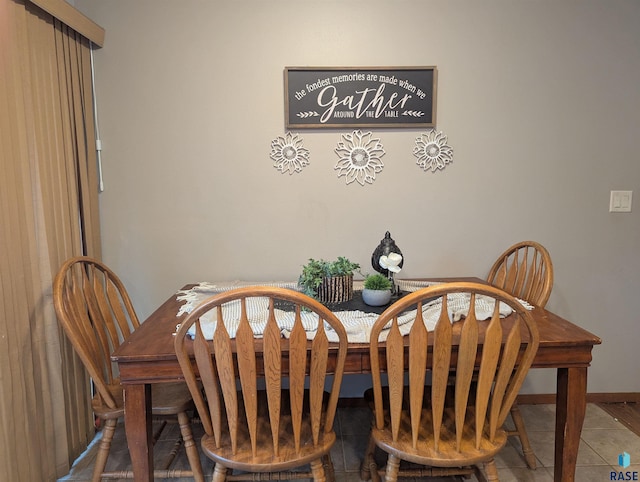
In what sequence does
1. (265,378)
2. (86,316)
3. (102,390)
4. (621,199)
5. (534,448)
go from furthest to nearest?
(621,199)
(534,448)
(86,316)
(102,390)
(265,378)

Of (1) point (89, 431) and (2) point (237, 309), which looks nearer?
(2) point (237, 309)

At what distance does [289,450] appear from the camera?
1184mm

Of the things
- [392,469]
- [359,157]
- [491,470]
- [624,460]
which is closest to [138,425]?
[392,469]

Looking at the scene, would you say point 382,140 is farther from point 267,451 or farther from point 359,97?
point 267,451

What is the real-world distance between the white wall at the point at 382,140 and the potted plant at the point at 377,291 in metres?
0.57

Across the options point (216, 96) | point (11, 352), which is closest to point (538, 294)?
point (216, 96)

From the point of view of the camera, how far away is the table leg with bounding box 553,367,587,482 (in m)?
1.30

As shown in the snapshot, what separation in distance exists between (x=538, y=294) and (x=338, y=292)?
891mm

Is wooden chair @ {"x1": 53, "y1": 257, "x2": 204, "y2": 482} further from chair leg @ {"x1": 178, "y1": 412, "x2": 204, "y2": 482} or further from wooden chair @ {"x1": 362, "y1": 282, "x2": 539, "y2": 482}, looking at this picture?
wooden chair @ {"x1": 362, "y1": 282, "x2": 539, "y2": 482}

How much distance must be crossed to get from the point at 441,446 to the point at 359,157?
1371 millimetres

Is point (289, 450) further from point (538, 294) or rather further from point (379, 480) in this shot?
point (538, 294)

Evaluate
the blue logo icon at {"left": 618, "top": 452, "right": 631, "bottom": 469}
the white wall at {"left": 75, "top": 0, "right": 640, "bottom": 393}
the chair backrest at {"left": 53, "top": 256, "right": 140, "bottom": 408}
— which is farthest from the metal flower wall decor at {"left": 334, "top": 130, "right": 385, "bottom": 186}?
the blue logo icon at {"left": 618, "top": 452, "right": 631, "bottom": 469}

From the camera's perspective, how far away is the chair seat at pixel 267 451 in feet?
3.76

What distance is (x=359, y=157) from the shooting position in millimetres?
2076
